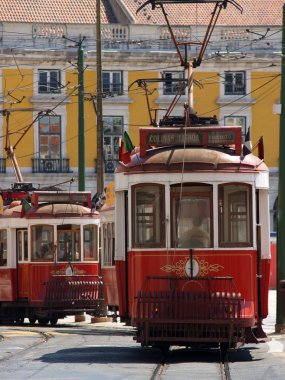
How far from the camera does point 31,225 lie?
32.3m

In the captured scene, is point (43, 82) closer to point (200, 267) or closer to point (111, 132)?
point (111, 132)

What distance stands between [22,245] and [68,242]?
43.5 inches

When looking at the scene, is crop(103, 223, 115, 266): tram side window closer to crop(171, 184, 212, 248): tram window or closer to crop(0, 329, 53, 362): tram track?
crop(0, 329, 53, 362): tram track

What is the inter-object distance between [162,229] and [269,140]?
49584 millimetres

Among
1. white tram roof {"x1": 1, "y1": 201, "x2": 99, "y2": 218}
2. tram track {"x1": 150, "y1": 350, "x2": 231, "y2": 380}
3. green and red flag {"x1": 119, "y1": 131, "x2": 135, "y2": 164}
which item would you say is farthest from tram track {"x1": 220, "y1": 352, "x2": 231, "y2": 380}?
white tram roof {"x1": 1, "y1": 201, "x2": 99, "y2": 218}

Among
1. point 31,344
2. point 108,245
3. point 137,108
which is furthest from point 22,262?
point 137,108

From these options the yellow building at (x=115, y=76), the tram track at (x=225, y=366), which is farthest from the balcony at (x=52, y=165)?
the tram track at (x=225, y=366)

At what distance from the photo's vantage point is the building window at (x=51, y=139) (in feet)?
222

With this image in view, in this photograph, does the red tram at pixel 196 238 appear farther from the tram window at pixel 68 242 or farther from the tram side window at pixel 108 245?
the tram window at pixel 68 242

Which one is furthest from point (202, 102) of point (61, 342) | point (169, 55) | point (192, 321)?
point (192, 321)

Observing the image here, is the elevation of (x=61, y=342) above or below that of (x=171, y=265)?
below

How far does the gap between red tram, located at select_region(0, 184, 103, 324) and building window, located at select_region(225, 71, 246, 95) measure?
114 ft

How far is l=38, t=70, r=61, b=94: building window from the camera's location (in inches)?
2591

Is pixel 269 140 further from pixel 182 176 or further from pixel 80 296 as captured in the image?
pixel 182 176
